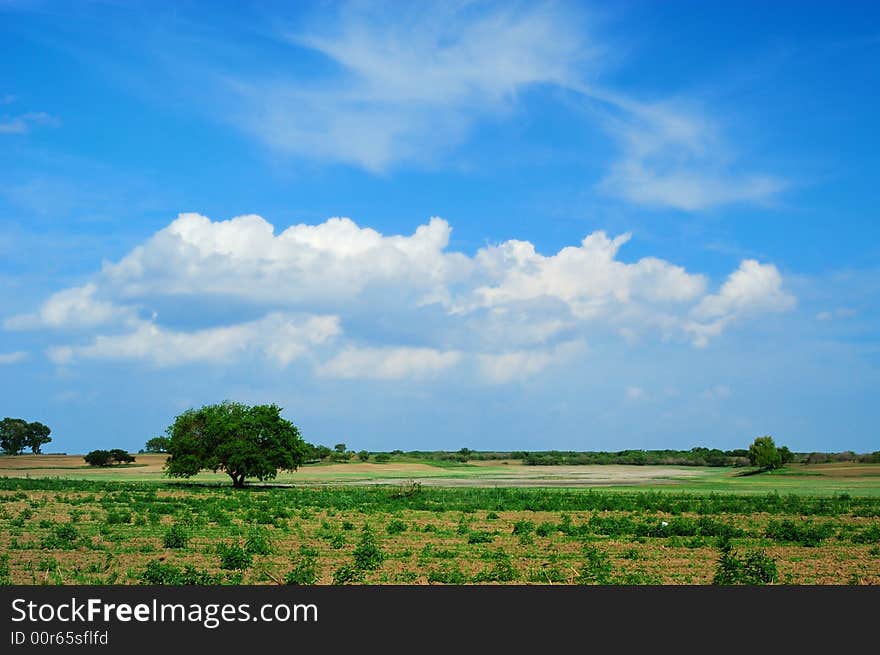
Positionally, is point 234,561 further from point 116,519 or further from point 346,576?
point 116,519

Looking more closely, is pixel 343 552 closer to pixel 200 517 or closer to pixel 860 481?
pixel 200 517

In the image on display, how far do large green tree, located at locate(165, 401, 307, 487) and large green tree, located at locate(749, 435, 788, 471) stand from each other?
105 metres

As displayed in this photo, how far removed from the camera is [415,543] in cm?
3362

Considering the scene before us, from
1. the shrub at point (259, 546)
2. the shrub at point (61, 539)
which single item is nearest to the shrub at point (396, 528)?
the shrub at point (259, 546)

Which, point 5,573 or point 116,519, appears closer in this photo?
point 5,573

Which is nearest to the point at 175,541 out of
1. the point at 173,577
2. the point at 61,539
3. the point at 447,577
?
the point at 61,539

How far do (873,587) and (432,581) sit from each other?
12.5m

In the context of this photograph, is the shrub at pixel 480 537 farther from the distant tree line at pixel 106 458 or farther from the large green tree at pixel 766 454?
the distant tree line at pixel 106 458

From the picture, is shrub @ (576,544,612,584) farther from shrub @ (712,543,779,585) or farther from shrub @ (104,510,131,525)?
shrub @ (104,510,131,525)

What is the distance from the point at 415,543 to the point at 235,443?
173ft

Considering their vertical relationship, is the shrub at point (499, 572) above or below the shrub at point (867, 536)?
above

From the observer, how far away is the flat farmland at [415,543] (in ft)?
81.1

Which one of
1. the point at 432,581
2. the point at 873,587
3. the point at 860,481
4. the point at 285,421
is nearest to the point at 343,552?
the point at 432,581

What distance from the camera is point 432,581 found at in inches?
920
